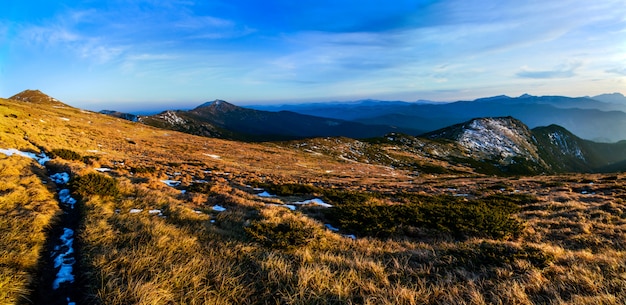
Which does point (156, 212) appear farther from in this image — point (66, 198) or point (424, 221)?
point (424, 221)

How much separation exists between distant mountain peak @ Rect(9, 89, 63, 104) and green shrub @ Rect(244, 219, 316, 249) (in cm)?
22543

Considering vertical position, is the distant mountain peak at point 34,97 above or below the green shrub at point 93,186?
above

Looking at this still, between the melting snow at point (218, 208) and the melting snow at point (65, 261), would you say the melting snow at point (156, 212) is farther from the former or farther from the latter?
the melting snow at point (65, 261)

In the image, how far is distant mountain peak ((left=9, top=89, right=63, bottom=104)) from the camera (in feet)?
549

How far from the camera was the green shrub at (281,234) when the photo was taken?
7.07 metres

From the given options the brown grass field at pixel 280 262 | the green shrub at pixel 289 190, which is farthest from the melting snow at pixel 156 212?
the green shrub at pixel 289 190

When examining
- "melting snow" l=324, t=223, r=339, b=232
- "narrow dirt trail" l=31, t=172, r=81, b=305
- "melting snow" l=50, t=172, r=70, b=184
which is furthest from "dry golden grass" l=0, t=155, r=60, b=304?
"melting snow" l=324, t=223, r=339, b=232

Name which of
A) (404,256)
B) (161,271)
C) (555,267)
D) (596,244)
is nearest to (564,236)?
(596,244)

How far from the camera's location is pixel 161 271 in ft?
15.7

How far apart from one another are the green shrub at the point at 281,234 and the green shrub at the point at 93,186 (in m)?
7.07

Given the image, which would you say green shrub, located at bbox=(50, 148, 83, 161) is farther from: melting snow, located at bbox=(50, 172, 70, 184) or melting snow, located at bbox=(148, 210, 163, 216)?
melting snow, located at bbox=(148, 210, 163, 216)

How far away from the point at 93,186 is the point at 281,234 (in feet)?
29.7

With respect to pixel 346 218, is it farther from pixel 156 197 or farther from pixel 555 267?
pixel 156 197

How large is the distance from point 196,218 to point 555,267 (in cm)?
944
